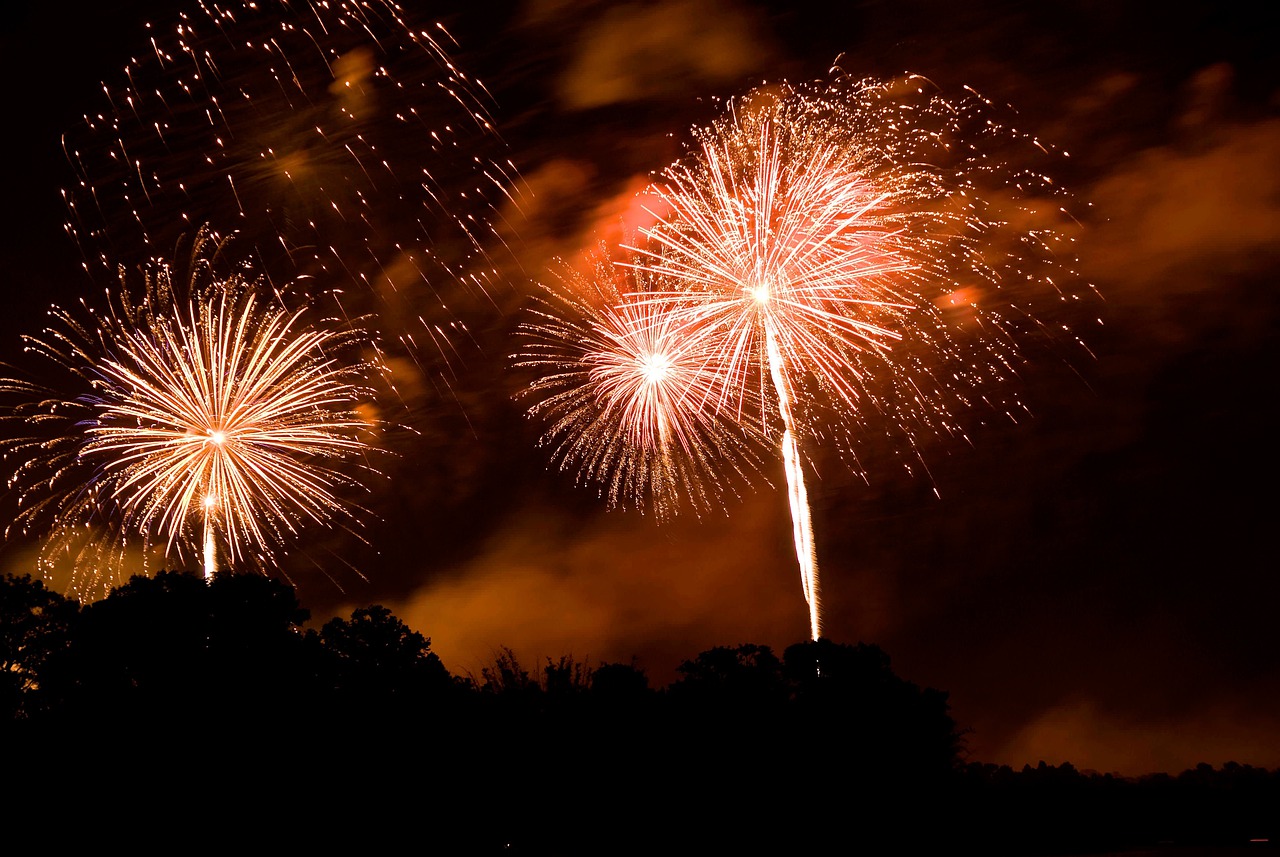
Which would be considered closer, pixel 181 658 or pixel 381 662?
pixel 181 658

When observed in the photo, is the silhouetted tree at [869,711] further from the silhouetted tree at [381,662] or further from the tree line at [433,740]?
the silhouetted tree at [381,662]

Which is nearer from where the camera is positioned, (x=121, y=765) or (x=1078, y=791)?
(x=121, y=765)

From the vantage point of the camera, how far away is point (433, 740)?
1211 inches

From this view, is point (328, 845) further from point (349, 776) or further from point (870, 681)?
point (870, 681)

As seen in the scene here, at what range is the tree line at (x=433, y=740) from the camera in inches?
970

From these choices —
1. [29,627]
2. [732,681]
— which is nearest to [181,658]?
[29,627]

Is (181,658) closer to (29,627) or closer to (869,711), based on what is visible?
(29,627)

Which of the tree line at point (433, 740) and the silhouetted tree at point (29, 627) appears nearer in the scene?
the tree line at point (433, 740)

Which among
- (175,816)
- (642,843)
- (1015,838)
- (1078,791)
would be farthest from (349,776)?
(1078,791)

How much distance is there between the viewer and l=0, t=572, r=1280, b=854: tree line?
80.8 ft

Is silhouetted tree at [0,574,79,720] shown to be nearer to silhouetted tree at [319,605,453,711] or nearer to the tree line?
the tree line

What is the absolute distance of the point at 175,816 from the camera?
76.8ft

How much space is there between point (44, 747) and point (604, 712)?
17.9 m

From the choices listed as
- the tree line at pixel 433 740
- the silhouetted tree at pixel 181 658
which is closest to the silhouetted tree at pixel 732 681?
the tree line at pixel 433 740
